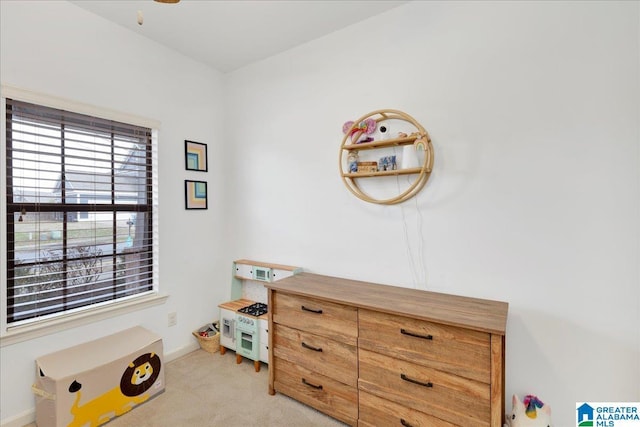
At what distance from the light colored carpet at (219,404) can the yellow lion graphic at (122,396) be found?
0.19 feet

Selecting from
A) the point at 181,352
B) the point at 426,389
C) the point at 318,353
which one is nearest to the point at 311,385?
the point at 318,353

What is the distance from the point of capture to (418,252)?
199 centimetres

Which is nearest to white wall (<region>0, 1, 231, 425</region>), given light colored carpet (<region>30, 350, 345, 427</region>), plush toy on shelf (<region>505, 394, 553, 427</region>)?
light colored carpet (<region>30, 350, 345, 427</region>)

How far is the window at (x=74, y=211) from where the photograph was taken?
1.80 m

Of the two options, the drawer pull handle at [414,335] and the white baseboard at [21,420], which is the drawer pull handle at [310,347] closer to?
the drawer pull handle at [414,335]

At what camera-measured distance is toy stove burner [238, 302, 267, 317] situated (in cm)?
243

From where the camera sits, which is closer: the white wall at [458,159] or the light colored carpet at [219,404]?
the white wall at [458,159]

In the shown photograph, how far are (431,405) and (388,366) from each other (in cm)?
26

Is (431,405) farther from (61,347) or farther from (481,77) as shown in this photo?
(61,347)

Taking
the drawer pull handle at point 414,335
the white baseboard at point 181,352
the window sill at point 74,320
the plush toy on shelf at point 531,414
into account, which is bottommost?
the white baseboard at point 181,352

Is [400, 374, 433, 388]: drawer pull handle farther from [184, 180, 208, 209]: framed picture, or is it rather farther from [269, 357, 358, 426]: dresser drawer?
[184, 180, 208, 209]: framed picture

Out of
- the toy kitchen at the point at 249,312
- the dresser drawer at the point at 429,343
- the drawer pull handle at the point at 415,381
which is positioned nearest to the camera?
the dresser drawer at the point at 429,343

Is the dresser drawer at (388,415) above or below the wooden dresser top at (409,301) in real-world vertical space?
below

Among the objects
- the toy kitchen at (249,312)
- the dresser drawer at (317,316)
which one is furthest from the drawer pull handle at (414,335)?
the toy kitchen at (249,312)
